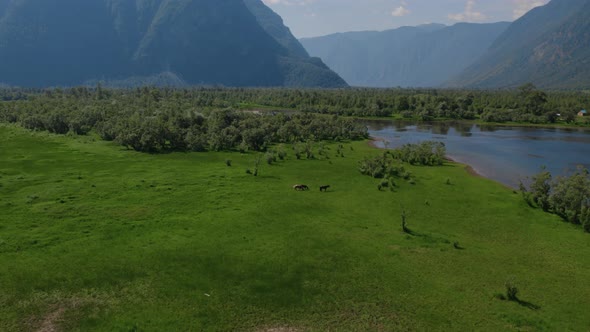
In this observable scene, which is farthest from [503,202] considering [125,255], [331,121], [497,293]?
[331,121]

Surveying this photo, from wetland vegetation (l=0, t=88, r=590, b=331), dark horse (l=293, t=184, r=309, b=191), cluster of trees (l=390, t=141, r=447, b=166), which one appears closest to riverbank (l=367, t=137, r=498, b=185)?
cluster of trees (l=390, t=141, r=447, b=166)

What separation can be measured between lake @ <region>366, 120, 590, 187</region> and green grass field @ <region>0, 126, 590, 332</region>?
91.5 feet

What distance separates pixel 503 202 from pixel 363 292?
37.2m

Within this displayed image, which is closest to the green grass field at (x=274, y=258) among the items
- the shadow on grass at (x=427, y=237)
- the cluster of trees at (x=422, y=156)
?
the shadow on grass at (x=427, y=237)

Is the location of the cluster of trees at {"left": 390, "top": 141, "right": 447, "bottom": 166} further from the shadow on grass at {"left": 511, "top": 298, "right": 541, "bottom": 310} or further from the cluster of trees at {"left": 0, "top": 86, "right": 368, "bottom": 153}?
the shadow on grass at {"left": 511, "top": 298, "right": 541, "bottom": 310}

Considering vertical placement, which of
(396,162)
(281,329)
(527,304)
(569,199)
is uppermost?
(569,199)

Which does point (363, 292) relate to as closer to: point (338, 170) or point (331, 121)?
point (338, 170)

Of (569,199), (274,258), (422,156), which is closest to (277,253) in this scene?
(274,258)

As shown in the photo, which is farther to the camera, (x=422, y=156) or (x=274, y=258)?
(x=422, y=156)

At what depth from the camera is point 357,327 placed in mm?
30656

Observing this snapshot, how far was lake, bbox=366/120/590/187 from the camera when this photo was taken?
305 feet

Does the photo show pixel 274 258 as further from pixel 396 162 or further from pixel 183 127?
pixel 183 127

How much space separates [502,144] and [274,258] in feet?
369

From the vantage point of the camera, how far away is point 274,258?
1607 inches
